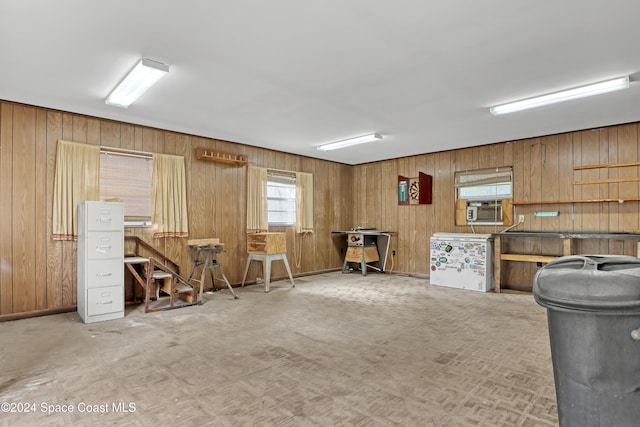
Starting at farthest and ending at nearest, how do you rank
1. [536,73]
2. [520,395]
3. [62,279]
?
[62,279]
[536,73]
[520,395]

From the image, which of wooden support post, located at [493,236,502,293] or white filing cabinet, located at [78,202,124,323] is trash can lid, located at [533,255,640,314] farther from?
wooden support post, located at [493,236,502,293]

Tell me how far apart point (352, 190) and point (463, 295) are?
3.83 meters

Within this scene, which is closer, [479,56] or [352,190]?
[479,56]

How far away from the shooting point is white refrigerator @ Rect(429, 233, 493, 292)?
5645 millimetres

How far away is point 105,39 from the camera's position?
2.62 m

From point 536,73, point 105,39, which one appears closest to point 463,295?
point 536,73

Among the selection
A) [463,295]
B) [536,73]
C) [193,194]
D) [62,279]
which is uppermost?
[536,73]

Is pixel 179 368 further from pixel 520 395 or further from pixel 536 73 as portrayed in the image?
pixel 536 73

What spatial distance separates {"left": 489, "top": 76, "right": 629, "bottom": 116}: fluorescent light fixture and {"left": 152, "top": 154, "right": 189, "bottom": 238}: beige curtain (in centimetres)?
444

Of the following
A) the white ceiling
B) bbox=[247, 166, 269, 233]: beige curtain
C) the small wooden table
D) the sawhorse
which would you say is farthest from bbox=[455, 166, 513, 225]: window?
the sawhorse

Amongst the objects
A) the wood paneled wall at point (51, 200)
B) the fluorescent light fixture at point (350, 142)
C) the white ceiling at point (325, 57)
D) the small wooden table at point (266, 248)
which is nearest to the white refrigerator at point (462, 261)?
the white ceiling at point (325, 57)

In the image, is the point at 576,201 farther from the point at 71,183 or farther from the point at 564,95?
the point at 71,183

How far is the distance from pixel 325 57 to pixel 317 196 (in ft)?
15.5

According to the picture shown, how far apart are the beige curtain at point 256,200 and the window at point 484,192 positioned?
366 cm
